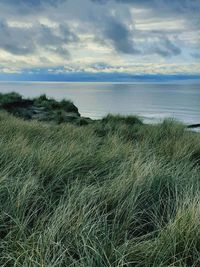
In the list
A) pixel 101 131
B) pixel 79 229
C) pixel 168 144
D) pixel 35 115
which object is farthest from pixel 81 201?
pixel 35 115

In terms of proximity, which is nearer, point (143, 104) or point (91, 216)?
point (91, 216)

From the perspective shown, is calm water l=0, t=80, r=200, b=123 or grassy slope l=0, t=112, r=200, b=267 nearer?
grassy slope l=0, t=112, r=200, b=267

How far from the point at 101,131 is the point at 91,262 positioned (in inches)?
336

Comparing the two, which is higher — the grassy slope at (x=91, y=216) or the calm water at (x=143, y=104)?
the grassy slope at (x=91, y=216)

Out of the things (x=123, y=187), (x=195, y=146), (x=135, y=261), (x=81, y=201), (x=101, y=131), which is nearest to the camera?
(x=135, y=261)

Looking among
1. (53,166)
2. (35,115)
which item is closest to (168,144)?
(53,166)

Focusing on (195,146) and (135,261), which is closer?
(135,261)

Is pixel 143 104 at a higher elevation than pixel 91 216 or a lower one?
lower

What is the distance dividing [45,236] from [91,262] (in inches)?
16.4

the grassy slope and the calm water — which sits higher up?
the grassy slope

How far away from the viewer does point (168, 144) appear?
7.15 metres

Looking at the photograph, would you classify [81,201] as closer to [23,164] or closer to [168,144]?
[23,164]

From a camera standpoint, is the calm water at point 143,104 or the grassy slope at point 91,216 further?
the calm water at point 143,104

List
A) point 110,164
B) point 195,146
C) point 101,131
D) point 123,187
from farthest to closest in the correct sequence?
point 101,131 < point 195,146 < point 110,164 < point 123,187
